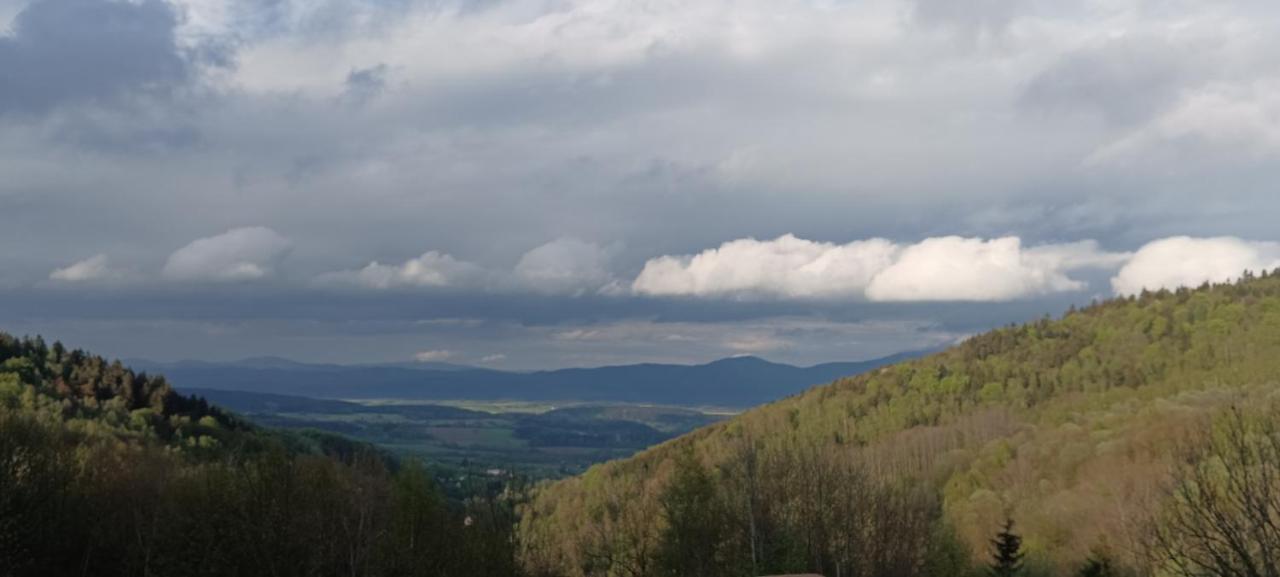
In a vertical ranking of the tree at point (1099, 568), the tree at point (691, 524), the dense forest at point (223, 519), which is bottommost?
the tree at point (1099, 568)

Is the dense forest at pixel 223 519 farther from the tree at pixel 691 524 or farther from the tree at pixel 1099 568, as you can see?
the tree at pixel 1099 568

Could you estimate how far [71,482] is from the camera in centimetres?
5075

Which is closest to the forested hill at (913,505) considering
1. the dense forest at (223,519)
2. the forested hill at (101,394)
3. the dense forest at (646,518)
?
the dense forest at (646,518)

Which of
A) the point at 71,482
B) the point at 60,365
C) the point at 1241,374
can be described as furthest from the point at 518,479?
the point at 1241,374

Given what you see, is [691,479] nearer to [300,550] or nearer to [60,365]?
[300,550]

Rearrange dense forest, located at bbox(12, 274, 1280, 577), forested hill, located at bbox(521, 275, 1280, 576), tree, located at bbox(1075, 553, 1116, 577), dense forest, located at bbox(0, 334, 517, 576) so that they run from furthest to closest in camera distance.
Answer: tree, located at bbox(1075, 553, 1116, 577) < forested hill, located at bbox(521, 275, 1280, 576) < dense forest, located at bbox(0, 334, 517, 576) < dense forest, located at bbox(12, 274, 1280, 577)

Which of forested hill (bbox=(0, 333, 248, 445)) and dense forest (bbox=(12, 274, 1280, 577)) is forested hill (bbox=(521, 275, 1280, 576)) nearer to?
dense forest (bbox=(12, 274, 1280, 577))

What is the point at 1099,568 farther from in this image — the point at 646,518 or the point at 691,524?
the point at 646,518

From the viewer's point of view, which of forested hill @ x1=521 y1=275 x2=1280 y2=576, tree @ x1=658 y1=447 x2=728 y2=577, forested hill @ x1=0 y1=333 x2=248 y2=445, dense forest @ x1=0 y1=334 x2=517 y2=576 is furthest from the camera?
forested hill @ x1=0 y1=333 x2=248 y2=445


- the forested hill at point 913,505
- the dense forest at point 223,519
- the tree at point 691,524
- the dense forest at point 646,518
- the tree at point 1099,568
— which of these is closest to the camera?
the dense forest at point 646,518

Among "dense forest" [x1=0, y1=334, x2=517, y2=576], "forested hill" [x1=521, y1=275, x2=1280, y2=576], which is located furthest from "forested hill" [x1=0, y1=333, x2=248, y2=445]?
"dense forest" [x1=0, y1=334, x2=517, y2=576]

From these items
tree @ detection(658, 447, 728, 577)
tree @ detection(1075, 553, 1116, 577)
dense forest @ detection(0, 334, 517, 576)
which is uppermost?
dense forest @ detection(0, 334, 517, 576)

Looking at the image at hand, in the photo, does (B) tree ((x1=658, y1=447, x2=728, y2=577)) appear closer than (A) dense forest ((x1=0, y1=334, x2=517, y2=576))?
No

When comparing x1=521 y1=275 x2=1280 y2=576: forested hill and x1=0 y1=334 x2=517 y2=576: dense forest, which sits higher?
x1=0 y1=334 x2=517 y2=576: dense forest
